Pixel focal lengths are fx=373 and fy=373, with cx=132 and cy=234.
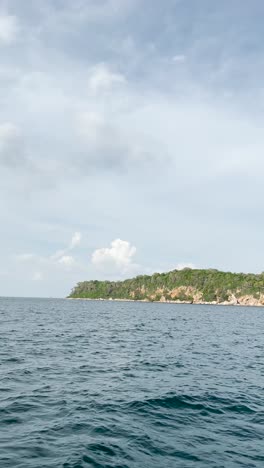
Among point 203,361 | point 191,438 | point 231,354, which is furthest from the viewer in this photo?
point 231,354

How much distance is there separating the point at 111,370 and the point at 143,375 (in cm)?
285

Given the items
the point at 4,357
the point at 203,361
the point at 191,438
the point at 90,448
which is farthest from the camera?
the point at 203,361

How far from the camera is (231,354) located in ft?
130

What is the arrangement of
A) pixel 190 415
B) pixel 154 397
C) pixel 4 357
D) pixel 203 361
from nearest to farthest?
pixel 190 415 → pixel 154 397 → pixel 4 357 → pixel 203 361

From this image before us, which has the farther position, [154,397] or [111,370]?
[111,370]

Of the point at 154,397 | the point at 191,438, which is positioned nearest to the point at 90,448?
the point at 191,438

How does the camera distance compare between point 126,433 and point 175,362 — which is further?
point 175,362

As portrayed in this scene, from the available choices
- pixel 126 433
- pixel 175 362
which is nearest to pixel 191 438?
pixel 126 433

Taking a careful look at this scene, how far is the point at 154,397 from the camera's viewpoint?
21.6m

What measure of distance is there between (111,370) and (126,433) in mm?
13161

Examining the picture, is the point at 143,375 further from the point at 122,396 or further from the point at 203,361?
the point at 203,361

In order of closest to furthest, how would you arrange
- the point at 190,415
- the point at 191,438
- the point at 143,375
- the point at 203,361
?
1. the point at 191,438
2. the point at 190,415
3. the point at 143,375
4. the point at 203,361

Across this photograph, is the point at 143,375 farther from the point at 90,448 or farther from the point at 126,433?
the point at 90,448

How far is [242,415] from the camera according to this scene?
1941 centimetres
